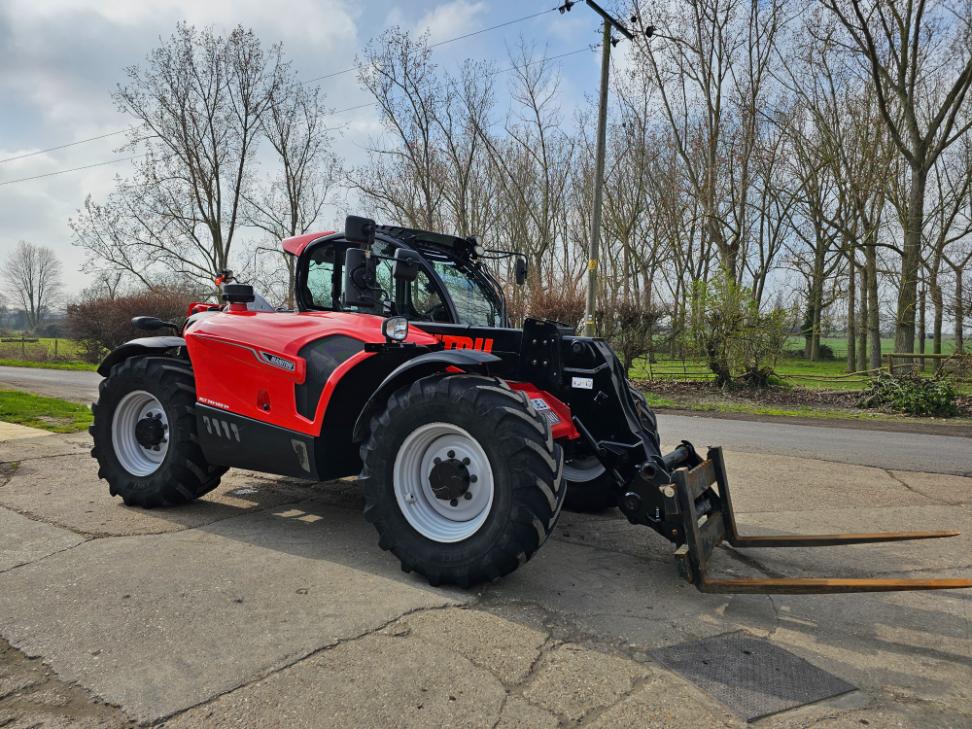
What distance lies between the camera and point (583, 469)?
5.27 m

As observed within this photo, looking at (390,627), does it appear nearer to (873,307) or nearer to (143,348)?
(143,348)

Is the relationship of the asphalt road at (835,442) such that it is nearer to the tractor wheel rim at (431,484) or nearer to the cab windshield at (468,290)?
the cab windshield at (468,290)

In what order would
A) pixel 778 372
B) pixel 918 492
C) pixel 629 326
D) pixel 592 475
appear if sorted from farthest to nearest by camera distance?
pixel 778 372, pixel 629 326, pixel 918 492, pixel 592 475

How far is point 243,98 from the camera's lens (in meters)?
28.5

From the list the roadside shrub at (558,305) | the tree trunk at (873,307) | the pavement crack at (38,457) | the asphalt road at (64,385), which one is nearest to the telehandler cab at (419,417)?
the pavement crack at (38,457)

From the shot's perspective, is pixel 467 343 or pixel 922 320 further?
pixel 922 320

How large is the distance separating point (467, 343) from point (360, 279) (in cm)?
86

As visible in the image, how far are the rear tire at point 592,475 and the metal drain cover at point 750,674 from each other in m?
1.76

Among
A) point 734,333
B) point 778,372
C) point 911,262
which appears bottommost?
point 778,372

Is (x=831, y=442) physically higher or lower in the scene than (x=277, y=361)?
lower

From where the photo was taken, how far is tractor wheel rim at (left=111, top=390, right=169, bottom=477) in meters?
5.81

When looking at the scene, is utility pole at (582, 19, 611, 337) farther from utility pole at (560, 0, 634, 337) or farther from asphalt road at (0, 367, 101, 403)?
asphalt road at (0, 367, 101, 403)

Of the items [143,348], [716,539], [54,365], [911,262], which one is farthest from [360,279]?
[54,365]

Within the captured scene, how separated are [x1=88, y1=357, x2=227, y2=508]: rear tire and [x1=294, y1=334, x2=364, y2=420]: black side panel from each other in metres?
1.30
